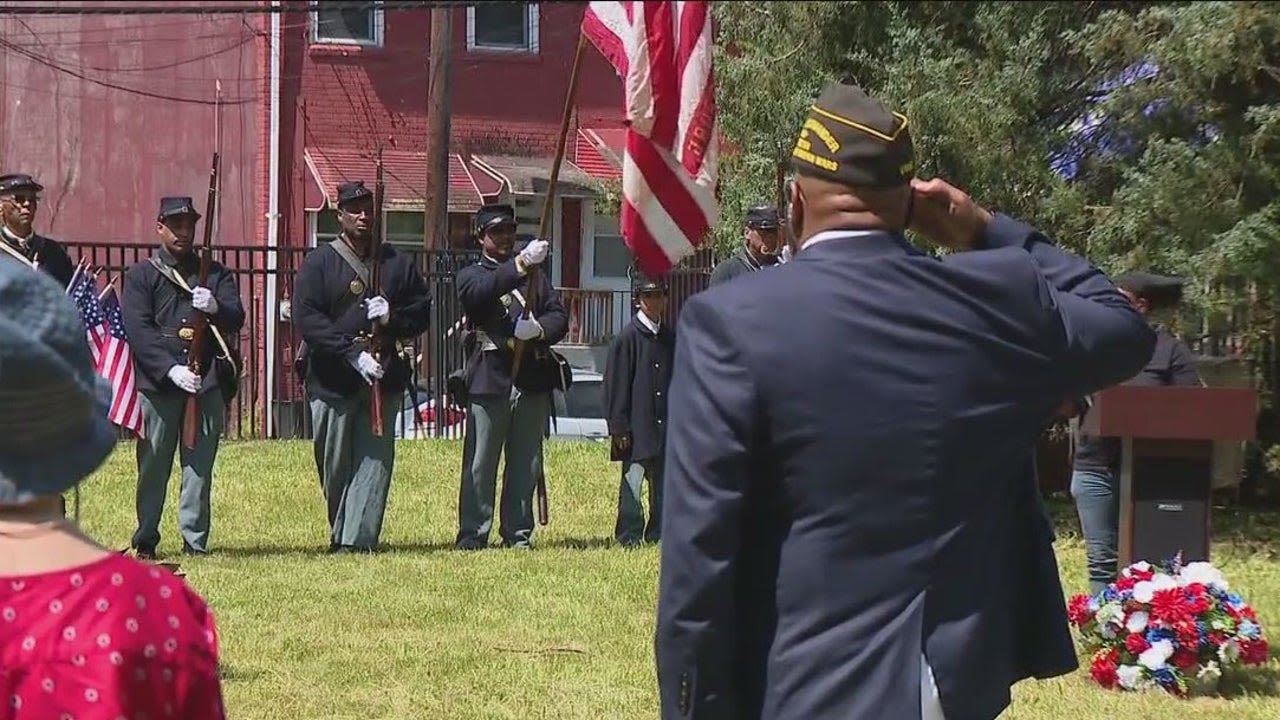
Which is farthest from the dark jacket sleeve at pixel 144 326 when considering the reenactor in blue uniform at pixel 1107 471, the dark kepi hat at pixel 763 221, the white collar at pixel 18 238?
the reenactor in blue uniform at pixel 1107 471

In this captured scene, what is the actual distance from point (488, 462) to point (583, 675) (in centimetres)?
398

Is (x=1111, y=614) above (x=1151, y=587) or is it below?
below

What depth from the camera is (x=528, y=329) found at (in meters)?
11.6

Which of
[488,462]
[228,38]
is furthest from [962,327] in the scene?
[228,38]

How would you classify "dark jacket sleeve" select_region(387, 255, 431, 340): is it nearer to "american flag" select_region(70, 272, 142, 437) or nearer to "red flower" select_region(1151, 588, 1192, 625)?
"american flag" select_region(70, 272, 142, 437)

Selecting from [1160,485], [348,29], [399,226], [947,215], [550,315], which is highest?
[348,29]

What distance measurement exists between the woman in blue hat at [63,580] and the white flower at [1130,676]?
5.93 m

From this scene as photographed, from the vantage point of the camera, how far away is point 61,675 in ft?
8.23

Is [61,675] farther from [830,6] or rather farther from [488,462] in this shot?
[830,6]

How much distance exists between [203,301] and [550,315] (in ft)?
7.34

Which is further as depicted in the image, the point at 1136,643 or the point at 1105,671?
the point at 1105,671

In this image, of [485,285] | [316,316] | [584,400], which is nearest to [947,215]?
[485,285]

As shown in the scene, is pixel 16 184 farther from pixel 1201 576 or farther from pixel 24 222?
pixel 1201 576

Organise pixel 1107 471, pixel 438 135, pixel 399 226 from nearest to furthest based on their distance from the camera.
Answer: pixel 1107 471
pixel 438 135
pixel 399 226
